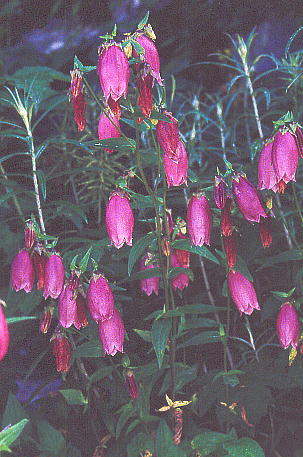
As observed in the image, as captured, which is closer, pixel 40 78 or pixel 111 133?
pixel 111 133

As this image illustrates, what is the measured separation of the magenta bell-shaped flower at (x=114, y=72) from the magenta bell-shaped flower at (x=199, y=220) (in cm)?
31

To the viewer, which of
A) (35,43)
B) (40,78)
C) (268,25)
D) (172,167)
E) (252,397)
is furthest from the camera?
(268,25)

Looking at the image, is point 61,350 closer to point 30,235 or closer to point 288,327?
point 30,235

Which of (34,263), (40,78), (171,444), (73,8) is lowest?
(171,444)

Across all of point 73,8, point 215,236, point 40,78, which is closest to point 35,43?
point 73,8

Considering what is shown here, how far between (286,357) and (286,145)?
2.69 ft

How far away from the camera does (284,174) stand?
4.36 feet

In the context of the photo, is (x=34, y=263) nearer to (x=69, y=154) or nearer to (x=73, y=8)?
(x=69, y=154)

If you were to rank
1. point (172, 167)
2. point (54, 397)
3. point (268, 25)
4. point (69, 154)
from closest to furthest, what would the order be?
point (172, 167) → point (54, 397) → point (69, 154) → point (268, 25)

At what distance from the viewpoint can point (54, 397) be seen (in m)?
1.93

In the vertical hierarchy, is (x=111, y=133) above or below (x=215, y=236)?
above

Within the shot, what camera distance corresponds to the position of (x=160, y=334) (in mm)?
1358

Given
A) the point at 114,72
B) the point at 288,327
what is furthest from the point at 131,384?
the point at 114,72

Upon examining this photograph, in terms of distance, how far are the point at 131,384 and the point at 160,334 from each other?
20 centimetres
